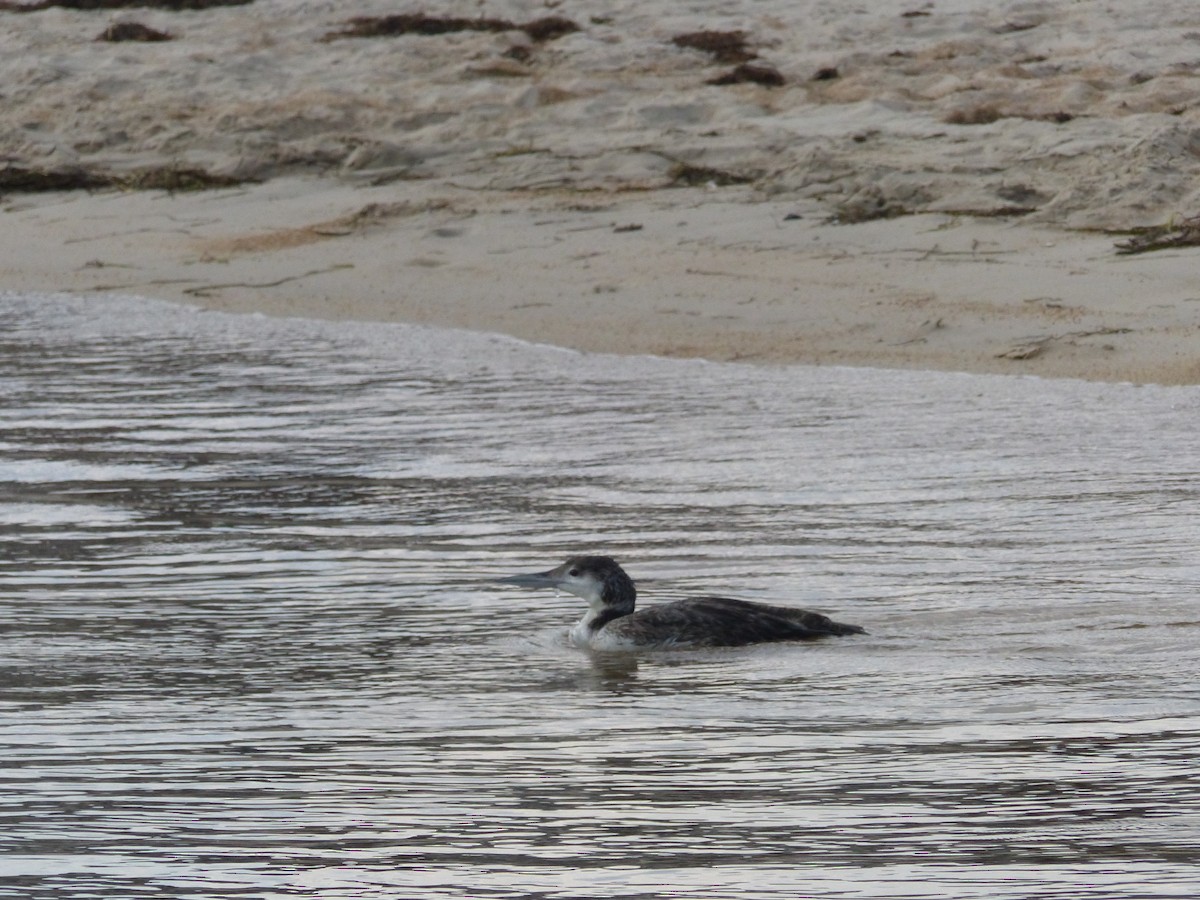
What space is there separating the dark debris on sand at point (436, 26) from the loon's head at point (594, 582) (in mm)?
15755

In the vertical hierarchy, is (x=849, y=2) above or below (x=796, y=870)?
above

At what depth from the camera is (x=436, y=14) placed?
22.5 m

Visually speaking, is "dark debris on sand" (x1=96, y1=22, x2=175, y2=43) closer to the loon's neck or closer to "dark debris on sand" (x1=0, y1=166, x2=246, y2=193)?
"dark debris on sand" (x1=0, y1=166, x2=246, y2=193)

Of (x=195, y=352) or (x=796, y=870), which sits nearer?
(x=796, y=870)

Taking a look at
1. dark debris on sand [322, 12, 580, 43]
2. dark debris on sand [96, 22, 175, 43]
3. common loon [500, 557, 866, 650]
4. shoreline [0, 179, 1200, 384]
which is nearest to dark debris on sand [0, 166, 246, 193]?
shoreline [0, 179, 1200, 384]

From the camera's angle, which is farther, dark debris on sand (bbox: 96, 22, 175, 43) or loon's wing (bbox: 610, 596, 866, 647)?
dark debris on sand (bbox: 96, 22, 175, 43)

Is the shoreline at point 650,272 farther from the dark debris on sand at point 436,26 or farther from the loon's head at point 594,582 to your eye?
the loon's head at point 594,582

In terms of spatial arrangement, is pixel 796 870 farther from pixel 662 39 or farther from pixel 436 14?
pixel 436 14

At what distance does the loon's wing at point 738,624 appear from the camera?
602 cm

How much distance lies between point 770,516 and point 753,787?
318 centimetres

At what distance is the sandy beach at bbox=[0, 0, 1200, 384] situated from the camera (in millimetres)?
12898

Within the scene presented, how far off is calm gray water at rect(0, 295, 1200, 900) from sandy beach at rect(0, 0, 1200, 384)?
194 cm

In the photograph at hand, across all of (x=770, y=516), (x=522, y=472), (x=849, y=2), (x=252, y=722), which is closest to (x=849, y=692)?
(x=252, y=722)

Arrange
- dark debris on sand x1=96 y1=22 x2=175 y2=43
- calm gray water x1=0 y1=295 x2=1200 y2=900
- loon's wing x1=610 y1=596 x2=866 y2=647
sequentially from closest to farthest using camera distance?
calm gray water x1=0 y1=295 x2=1200 y2=900, loon's wing x1=610 y1=596 x2=866 y2=647, dark debris on sand x1=96 y1=22 x2=175 y2=43
